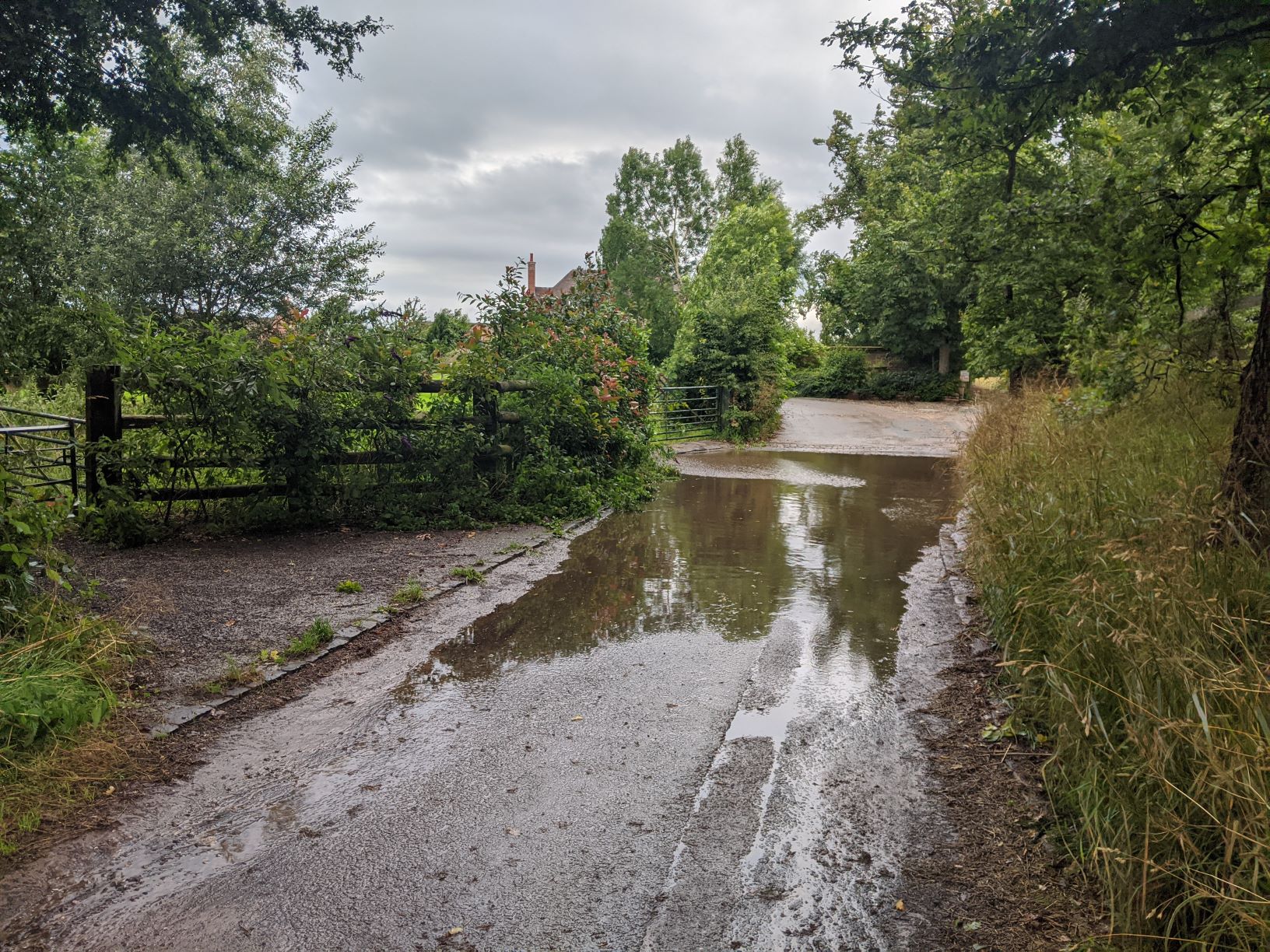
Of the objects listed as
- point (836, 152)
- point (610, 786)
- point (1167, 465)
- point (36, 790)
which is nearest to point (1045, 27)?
point (1167, 465)

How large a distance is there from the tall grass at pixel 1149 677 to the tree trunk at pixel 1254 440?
0.18 meters

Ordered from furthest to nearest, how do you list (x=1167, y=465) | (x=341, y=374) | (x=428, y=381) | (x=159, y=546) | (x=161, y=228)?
(x=161, y=228) → (x=428, y=381) → (x=341, y=374) → (x=159, y=546) → (x=1167, y=465)

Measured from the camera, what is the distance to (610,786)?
387cm

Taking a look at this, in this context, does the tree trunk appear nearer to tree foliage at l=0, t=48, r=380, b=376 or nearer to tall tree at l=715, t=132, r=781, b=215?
tree foliage at l=0, t=48, r=380, b=376

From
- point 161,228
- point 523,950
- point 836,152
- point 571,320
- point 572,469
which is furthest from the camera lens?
point 836,152

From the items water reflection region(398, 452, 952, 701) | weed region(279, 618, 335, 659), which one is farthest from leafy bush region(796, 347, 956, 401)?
weed region(279, 618, 335, 659)

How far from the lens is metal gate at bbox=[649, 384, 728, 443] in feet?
71.2

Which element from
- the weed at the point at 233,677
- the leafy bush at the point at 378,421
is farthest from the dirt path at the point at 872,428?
the weed at the point at 233,677

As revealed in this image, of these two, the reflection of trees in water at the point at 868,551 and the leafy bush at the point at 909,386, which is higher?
the leafy bush at the point at 909,386

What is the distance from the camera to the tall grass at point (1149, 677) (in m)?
2.48

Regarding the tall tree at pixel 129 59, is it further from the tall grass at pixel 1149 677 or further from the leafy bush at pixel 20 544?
the tall grass at pixel 1149 677

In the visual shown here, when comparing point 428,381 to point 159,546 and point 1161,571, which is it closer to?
point 159,546

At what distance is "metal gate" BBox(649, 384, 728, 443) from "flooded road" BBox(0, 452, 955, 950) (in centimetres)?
1502

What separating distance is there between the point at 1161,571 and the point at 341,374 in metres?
7.73
